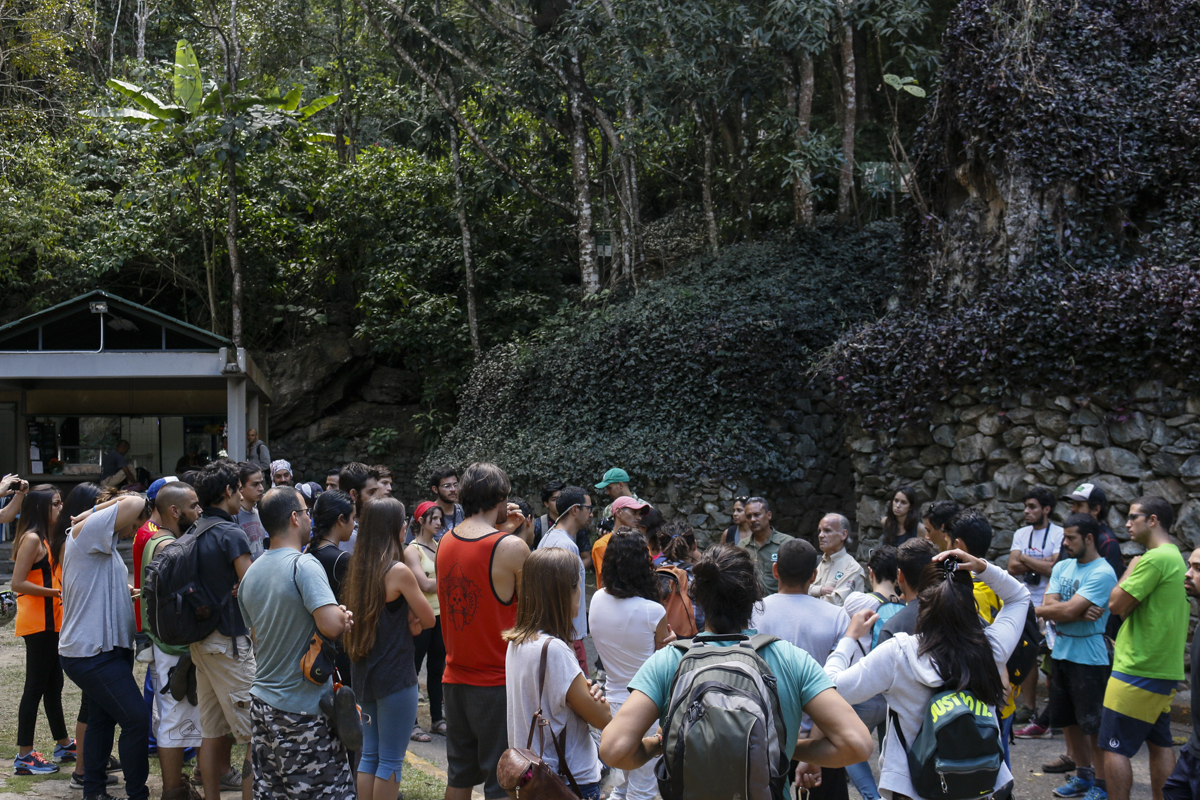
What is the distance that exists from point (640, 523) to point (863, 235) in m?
9.78

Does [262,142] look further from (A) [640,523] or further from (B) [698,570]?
(B) [698,570]

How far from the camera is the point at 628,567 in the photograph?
4.35m

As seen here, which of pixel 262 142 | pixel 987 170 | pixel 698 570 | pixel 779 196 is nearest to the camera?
pixel 698 570

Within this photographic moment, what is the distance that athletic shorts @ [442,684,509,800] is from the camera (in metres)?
4.13

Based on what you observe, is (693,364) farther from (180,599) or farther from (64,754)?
(180,599)

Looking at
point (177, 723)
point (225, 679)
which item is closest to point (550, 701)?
point (225, 679)

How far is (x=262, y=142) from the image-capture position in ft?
58.4

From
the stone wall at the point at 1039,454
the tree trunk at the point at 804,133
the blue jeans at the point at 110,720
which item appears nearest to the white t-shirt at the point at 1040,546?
the stone wall at the point at 1039,454

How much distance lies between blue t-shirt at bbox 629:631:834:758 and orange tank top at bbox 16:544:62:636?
4.65m

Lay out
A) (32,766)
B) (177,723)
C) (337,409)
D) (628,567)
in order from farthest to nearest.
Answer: (337,409) < (32,766) < (177,723) < (628,567)

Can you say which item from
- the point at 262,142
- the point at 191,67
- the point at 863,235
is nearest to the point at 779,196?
the point at 863,235

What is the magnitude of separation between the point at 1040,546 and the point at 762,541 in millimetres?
2174

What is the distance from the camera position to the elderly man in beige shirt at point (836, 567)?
5762mm

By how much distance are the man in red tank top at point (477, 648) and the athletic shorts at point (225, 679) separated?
3.98 ft
